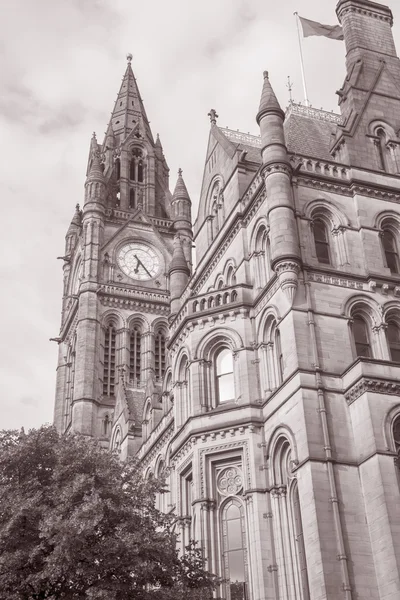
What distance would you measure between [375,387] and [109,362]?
40994mm

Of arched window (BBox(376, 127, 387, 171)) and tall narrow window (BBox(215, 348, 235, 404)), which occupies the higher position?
arched window (BBox(376, 127, 387, 171))

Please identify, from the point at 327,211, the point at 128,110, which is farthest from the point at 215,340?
the point at 128,110

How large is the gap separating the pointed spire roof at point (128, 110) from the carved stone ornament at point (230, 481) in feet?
185

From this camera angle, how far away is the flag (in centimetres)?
4059

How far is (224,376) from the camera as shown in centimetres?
3158

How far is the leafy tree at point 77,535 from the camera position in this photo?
876 inches

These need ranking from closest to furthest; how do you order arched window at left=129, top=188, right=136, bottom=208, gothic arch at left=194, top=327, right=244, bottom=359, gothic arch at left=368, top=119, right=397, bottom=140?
1. gothic arch at left=194, top=327, right=244, bottom=359
2. gothic arch at left=368, top=119, right=397, bottom=140
3. arched window at left=129, top=188, right=136, bottom=208

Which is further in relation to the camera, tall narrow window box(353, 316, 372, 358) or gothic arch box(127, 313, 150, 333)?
gothic arch box(127, 313, 150, 333)

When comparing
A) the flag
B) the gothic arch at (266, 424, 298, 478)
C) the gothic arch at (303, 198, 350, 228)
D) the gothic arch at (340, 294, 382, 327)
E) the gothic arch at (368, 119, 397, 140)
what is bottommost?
the gothic arch at (266, 424, 298, 478)

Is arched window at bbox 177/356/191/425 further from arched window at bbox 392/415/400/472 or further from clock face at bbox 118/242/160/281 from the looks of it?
clock face at bbox 118/242/160/281

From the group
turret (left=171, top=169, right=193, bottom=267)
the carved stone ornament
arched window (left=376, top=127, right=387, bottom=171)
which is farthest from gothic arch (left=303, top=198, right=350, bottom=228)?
turret (left=171, top=169, right=193, bottom=267)

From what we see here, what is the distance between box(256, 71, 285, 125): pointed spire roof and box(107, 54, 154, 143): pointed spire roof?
47.5 m

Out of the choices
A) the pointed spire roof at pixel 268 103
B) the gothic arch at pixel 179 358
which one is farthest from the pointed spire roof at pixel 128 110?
the gothic arch at pixel 179 358

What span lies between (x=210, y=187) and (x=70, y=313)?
110 ft
